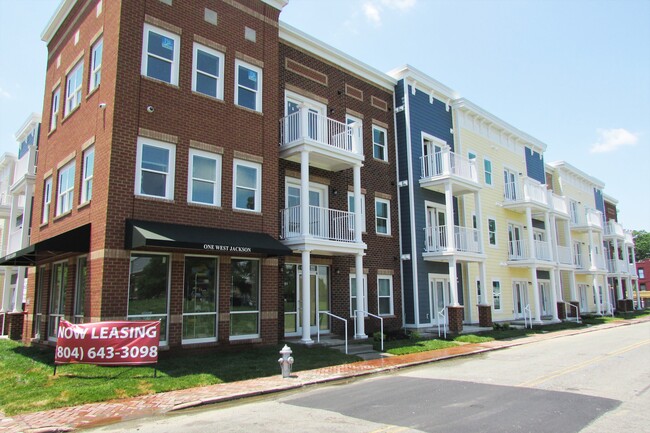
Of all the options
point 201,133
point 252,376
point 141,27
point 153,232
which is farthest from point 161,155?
point 252,376

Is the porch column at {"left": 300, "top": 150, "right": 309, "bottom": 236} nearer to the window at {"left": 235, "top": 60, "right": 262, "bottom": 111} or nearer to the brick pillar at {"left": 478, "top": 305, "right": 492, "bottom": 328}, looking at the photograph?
the window at {"left": 235, "top": 60, "right": 262, "bottom": 111}

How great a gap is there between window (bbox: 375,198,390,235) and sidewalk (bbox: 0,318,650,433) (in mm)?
7721

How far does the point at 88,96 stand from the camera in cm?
1440

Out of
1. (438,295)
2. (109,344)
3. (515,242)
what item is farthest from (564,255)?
(109,344)

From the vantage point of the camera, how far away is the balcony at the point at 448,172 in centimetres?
2170

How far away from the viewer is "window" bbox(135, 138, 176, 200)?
42.0 ft

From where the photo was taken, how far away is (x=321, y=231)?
16.2 m

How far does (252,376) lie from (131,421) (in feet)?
11.8

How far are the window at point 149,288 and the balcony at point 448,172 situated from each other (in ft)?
42.7

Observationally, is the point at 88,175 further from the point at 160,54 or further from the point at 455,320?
the point at 455,320

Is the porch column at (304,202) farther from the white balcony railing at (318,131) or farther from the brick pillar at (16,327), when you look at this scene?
the brick pillar at (16,327)

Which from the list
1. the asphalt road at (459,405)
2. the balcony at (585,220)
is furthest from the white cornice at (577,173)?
the asphalt road at (459,405)

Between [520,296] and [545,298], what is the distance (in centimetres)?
447

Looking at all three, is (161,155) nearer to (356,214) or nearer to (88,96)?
(88,96)
